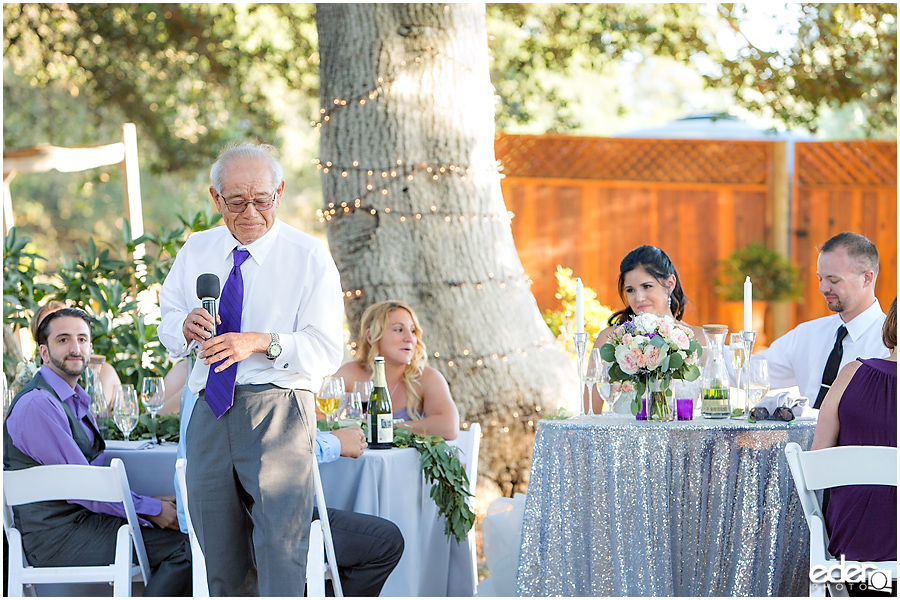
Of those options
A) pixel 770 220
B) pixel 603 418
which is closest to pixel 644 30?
pixel 770 220

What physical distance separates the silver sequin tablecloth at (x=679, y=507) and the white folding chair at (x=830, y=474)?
307mm

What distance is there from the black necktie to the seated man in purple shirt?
2.60 m

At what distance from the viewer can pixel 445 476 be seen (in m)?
3.80

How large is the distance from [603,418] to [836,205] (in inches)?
268

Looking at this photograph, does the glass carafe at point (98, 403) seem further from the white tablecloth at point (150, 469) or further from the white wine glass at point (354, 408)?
the white wine glass at point (354, 408)

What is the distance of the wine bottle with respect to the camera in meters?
3.77

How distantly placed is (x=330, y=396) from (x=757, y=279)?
6335mm

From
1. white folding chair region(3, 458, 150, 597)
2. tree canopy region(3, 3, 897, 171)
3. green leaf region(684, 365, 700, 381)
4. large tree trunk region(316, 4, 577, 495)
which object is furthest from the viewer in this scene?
tree canopy region(3, 3, 897, 171)

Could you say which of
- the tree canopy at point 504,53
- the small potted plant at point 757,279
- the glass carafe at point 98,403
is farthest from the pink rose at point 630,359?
the small potted plant at point 757,279

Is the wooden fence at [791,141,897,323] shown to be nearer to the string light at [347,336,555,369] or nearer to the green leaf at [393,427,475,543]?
the string light at [347,336,555,369]

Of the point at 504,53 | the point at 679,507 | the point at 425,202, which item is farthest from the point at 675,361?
the point at 504,53

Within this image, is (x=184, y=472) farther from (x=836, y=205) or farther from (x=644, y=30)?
(x=836, y=205)

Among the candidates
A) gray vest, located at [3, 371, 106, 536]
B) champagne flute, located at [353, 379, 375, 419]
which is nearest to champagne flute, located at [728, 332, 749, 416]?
champagne flute, located at [353, 379, 375, 419]

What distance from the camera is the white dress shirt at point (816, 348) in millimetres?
4004
